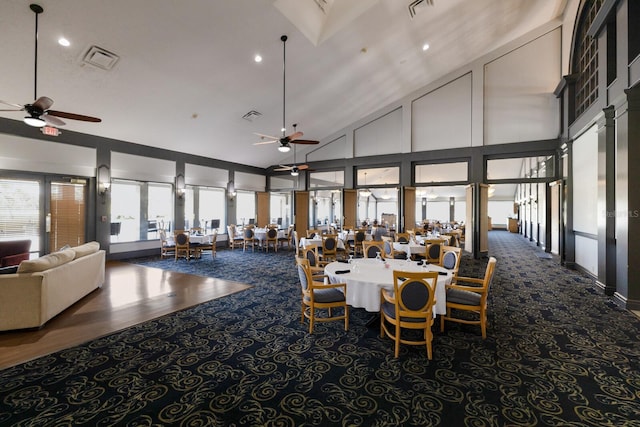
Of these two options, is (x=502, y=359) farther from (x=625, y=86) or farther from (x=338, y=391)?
(x=625, y=86)

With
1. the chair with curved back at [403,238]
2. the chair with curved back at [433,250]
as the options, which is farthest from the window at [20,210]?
the chair with curved back at [433,250]

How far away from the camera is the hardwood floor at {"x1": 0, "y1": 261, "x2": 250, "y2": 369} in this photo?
3174mm

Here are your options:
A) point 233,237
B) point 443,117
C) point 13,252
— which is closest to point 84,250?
point 13,252

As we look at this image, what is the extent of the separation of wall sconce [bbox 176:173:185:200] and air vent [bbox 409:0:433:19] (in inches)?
335

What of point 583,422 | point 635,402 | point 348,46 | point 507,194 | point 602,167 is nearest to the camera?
point 583,422

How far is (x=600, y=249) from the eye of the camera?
514 cm

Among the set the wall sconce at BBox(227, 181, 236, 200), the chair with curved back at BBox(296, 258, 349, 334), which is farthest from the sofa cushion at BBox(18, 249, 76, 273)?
the wall sconce at BBox(227, 181, 236, 200)

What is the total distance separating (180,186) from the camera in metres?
9.99

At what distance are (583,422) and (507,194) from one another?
72.8 feet

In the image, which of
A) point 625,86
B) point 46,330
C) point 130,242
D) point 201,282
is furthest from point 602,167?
point 130,242

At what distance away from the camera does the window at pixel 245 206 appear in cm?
1260

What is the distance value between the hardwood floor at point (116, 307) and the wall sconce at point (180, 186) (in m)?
3.63

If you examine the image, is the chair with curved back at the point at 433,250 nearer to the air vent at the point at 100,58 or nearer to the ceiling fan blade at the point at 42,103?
the ceiling fan blade at the point at 42,103

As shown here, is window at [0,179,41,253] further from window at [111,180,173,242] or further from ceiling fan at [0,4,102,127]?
ceiling fan at [0,4,102,127]
